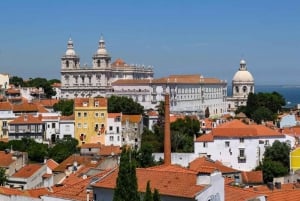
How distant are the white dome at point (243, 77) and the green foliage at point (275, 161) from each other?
8023 centimetres

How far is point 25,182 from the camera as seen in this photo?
3797cm

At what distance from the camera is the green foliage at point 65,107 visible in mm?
74350

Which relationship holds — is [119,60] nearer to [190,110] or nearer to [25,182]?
[190,110]

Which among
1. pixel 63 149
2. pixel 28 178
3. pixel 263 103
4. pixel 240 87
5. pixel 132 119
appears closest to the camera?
pixel 28 178

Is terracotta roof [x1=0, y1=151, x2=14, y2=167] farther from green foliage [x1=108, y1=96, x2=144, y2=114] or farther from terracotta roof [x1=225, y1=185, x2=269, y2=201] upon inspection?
green foliage [x1=108, y1=96, x2=144, y2=114]

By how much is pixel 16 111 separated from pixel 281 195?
49457mm

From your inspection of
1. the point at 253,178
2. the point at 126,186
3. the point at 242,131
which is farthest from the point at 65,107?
the point at 126,186

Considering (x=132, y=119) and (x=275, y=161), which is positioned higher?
(x=132, y=119)

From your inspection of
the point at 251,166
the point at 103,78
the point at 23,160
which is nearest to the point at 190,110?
the point at 103,78

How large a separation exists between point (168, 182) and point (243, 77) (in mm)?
110534

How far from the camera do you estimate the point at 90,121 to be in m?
64.1

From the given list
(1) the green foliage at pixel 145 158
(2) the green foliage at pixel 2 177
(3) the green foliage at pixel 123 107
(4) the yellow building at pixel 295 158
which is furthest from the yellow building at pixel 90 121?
(2) the green foliage at pixel 2 177

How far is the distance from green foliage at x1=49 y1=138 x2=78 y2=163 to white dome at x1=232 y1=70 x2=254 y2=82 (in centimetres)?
7276

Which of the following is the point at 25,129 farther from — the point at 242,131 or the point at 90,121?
the point at 242,131
